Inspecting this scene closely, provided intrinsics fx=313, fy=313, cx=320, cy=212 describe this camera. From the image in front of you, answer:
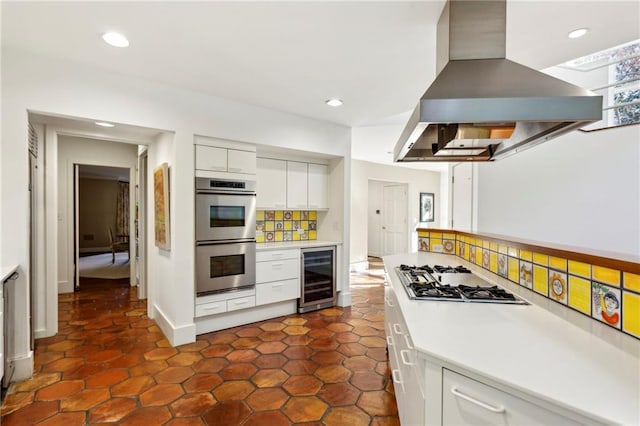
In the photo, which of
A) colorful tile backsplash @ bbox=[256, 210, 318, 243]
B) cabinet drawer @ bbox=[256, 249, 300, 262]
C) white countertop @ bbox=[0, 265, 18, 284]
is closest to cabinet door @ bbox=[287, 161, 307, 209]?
colorful tile backsplash @ bbox=[256, 210, 318, 243]

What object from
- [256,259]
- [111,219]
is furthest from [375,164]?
[111,219]

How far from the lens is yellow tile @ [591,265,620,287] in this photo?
45.2 inches

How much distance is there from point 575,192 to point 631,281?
2.34m

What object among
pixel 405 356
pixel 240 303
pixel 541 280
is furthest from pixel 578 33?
pixel 240 303

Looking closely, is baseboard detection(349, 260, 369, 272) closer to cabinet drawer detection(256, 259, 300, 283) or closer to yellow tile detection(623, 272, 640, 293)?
cabinet drawer detection(256, 259, 300, 283)

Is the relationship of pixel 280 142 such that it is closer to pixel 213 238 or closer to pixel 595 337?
pixel 213 238

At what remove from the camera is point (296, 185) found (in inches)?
163

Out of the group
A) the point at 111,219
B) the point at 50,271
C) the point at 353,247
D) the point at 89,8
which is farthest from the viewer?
the point at 111,219

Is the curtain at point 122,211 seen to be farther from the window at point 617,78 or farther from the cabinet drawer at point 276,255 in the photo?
the window at point 617,78

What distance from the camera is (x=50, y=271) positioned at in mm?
3285

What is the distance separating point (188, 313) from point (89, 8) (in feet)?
8.09

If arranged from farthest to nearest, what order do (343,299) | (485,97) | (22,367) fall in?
(343,299)
(22,367)
(485,97)

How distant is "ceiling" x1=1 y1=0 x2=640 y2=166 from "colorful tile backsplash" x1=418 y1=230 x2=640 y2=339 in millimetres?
1381

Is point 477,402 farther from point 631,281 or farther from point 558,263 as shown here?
point 558,263
